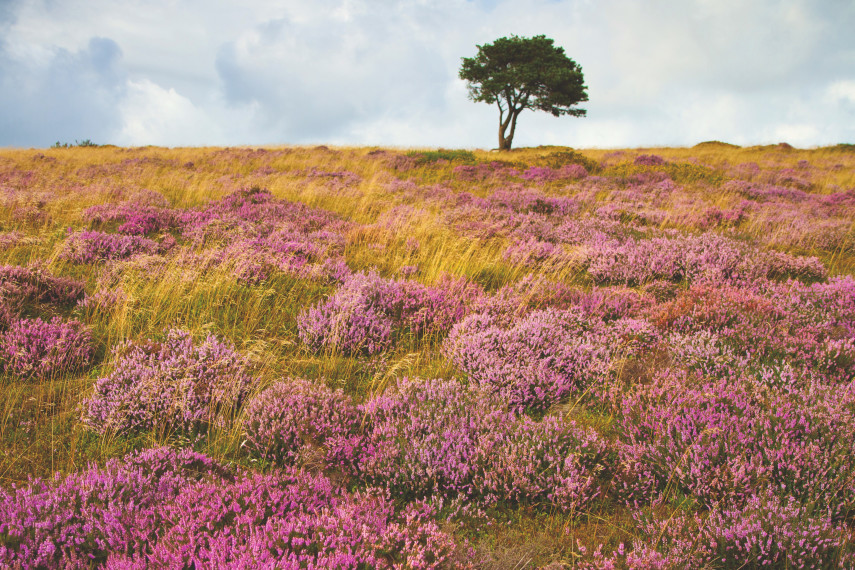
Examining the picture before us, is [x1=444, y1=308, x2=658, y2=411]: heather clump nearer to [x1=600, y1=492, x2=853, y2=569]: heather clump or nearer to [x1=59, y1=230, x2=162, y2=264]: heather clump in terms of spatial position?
[x1=600, y1=492, x2=853, y2=569]: heather clump

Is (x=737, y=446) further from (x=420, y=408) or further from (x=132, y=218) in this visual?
(x=132, y=218)

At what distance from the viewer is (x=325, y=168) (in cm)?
1998

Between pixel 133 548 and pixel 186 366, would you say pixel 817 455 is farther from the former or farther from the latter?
pixel 186 366

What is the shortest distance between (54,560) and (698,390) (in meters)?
3.89

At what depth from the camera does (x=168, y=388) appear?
125 inches

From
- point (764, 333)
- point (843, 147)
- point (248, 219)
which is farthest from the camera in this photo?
point (843, 147)

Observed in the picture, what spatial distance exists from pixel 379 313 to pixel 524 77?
36.2 metres

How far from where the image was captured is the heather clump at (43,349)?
11.5ft

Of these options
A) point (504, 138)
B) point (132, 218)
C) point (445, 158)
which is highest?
point (504, 138)

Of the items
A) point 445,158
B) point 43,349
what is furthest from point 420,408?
Answer: point 445,158

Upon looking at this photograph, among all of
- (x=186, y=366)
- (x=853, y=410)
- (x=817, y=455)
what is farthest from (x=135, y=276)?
(x=853, y=410)

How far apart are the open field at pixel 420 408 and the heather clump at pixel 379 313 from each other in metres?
0.03

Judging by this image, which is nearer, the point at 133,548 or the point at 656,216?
the point at 133,548

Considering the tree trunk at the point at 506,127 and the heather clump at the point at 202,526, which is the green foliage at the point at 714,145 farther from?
the heather clump at the point at 202,526
